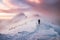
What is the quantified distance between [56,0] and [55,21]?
278mm

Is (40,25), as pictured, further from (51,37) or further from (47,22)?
(51,37)

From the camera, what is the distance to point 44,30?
1.44 meters

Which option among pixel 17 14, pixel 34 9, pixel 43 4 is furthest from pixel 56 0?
pixel 17 14

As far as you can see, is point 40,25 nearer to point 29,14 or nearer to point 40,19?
point 40,19

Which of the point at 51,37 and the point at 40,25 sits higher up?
the point at 40,25

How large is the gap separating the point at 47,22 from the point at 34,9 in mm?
240

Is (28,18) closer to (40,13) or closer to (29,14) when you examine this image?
(29,14)

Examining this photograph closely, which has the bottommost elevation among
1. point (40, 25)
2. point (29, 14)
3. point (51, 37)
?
point (51, 37)

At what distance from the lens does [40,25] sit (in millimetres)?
1446

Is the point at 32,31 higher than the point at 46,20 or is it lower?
lower

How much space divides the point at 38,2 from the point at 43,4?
72 millimetres

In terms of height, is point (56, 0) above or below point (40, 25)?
above

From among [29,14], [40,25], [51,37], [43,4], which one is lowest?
[51,37]

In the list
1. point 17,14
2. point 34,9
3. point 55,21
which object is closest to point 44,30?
point 55,21
